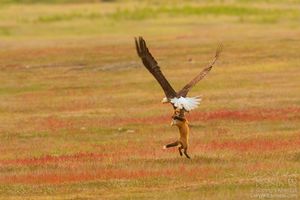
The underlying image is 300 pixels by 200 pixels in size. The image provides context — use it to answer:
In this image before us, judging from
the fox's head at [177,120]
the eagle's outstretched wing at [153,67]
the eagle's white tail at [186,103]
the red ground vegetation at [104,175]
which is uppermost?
the eagle's outstretched wing at [153,67]

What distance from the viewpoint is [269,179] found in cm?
2014

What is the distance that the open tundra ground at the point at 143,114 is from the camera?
21.0 m

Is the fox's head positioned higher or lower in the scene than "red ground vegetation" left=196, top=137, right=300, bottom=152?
higher

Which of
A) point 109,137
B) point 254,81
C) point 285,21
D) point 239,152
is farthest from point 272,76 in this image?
point 285,21

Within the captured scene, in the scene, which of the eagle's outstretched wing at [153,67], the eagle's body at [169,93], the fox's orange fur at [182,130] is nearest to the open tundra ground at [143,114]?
the fox's orange fur at [182,130]

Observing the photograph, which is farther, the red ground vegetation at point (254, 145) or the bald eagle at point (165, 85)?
the red ground vegetation at point (254, 145)

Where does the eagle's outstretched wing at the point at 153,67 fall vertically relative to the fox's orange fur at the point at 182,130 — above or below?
above

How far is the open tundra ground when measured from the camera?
68.8ft

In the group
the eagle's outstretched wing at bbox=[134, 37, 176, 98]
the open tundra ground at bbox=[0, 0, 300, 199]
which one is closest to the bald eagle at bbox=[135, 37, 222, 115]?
the eagle's outstretched wing at bbox=[134, 37, 176, 98]

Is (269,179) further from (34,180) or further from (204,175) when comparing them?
(34,180)

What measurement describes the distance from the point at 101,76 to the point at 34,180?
29263 millimetres

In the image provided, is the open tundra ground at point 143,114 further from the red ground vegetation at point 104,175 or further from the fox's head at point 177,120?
the fox's head at point 177,120

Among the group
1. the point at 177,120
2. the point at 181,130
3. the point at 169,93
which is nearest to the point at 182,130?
the point at 181,130

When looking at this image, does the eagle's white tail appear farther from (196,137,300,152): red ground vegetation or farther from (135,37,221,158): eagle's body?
(196,137,300,152): red ground vegetation
